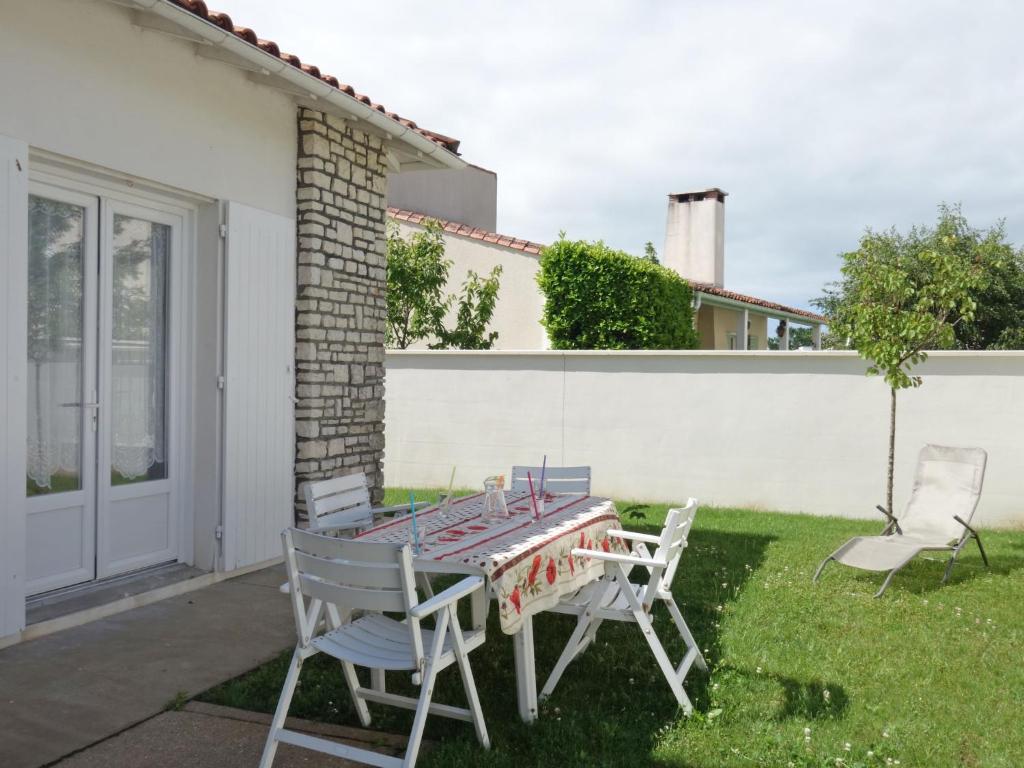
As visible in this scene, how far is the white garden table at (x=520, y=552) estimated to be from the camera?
3.38m

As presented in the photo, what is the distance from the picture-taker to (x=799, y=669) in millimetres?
4242

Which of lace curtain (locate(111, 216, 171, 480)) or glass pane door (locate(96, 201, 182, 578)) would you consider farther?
lace curtain (locate(111, 216, 171, 480))

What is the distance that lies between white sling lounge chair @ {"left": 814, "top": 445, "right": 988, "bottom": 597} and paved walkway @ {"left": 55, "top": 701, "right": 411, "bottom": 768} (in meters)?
3.79

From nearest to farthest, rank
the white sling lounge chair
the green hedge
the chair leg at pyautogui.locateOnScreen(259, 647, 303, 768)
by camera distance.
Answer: the chair leg at pyautogui.locateOnScreen(259, 647, 303, 768) → the white sling lounge chair → the green hedge

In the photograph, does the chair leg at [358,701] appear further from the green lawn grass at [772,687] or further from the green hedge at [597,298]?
the green hedge at [597,298]

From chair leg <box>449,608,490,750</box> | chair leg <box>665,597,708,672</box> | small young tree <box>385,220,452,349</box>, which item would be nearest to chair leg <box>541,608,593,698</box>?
chair leg <box>665,597,708,672</box>

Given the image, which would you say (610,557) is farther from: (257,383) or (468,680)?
(257,383)

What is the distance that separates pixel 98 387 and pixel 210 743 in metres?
2.54

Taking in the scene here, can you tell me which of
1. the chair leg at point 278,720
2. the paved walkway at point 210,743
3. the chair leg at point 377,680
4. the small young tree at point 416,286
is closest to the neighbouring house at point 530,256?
the small young tree at point 416,286

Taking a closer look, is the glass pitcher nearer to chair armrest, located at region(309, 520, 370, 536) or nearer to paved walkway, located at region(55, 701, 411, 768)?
chair armrest, located at region(309, 520, 370, 536)

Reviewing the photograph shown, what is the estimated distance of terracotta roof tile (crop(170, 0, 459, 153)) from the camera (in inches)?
188

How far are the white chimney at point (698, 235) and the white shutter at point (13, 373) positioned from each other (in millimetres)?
17117

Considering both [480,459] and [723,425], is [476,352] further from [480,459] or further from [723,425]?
[723,425]

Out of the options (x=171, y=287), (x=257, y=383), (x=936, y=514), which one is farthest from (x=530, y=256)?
(x=171, y=287)
